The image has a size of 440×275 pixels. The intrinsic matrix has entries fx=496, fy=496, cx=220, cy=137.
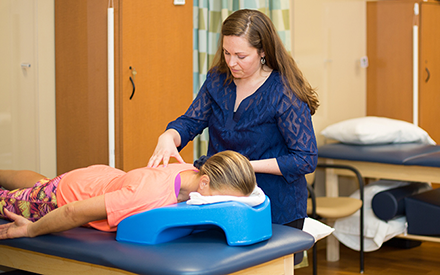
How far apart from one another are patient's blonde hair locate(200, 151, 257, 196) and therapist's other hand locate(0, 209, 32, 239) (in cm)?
61

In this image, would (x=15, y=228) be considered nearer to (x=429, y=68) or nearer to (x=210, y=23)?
(x=210, y=23)

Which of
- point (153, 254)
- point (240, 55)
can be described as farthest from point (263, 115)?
point (153, 254)

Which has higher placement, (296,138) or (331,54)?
(331,54)

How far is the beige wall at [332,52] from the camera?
3424 mm

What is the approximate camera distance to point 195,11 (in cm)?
316

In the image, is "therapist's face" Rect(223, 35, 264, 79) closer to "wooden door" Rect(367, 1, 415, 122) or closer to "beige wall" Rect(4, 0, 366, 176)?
"beige wall" Rect(4, 0, 366, 176)

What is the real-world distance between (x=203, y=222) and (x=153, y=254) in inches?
6.2

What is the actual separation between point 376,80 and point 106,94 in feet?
8.09

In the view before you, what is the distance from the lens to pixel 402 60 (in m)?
3.96

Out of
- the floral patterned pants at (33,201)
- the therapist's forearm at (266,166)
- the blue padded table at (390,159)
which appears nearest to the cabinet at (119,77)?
the floral patterned pants at (33,201)

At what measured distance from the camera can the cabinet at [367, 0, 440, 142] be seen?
3918 mm

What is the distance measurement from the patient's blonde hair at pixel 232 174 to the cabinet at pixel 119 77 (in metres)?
1.07

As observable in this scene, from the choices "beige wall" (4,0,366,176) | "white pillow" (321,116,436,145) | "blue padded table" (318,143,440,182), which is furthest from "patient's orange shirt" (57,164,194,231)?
"white pillow" (321,116,436,145)

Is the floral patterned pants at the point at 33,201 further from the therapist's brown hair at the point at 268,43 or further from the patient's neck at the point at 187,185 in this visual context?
the therapist's brown hair at the point at 268,43
